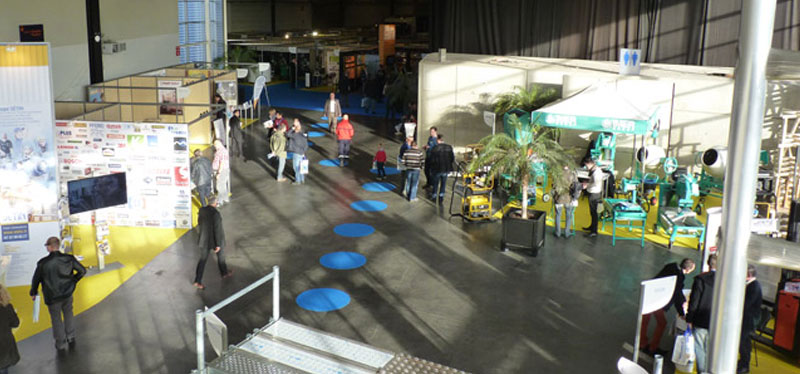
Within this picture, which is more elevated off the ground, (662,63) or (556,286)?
(662,63)

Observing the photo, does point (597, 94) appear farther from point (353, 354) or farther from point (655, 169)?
point (353, 354)

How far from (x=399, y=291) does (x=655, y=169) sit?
8.23m

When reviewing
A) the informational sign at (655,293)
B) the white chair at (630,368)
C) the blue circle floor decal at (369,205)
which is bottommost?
the blue circle floor decal at (369,205)

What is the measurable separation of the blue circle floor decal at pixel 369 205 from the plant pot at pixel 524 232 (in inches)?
124

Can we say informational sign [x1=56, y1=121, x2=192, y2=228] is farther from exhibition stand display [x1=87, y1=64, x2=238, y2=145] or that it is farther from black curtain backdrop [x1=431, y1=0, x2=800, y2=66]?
black curtain backdrop [x1=431, y1=0, x2=800, y2=66]

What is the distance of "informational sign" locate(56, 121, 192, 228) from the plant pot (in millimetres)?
5465

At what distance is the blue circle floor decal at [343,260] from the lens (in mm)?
11047

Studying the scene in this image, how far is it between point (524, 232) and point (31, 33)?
427 inches

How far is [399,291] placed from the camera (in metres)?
10.1

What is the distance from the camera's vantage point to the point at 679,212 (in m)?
11.9

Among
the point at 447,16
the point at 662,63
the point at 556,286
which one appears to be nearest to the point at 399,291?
the point at 556,286

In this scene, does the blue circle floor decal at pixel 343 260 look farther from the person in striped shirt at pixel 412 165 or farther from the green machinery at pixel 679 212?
the green machinery at pixel 679 212

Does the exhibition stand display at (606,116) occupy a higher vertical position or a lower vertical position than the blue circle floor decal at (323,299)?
higher

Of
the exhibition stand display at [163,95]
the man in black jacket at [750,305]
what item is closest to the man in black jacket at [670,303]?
the man in black jacket at [750,305]
